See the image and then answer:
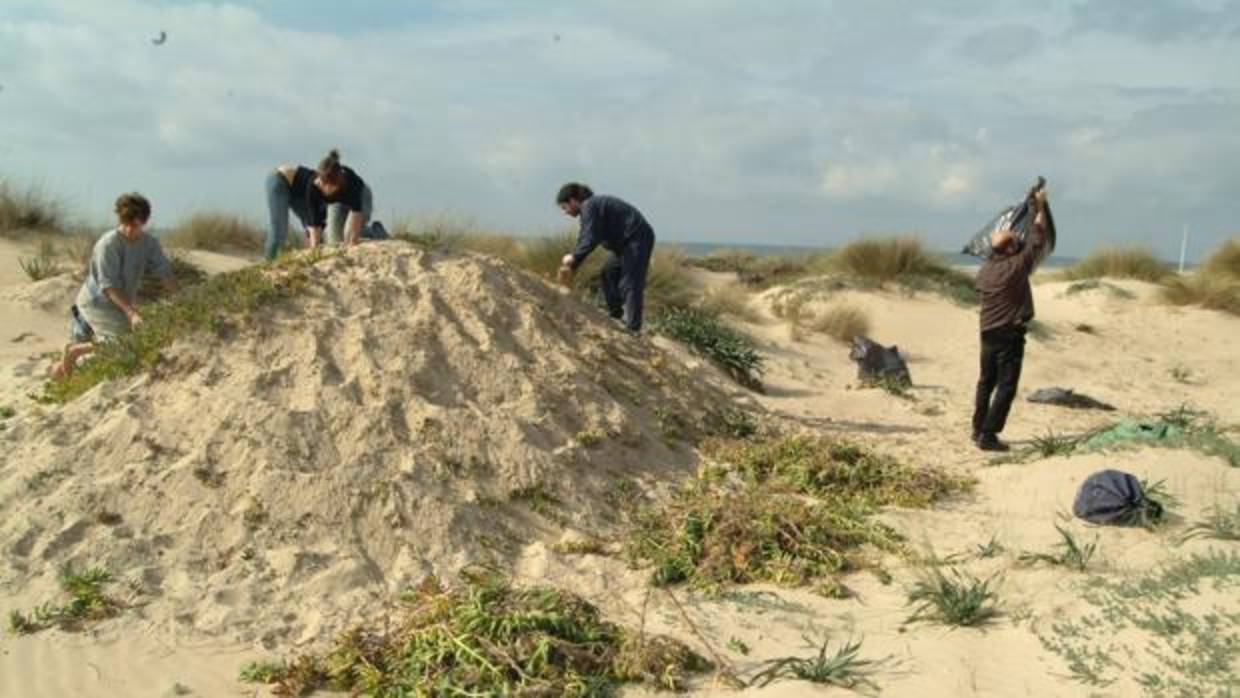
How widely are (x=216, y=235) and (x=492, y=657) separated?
10.2m

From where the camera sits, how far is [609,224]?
7156 millimetres

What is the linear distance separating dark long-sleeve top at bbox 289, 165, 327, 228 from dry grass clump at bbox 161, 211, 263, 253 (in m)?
5.89

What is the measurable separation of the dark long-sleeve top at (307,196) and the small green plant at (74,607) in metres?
3.06

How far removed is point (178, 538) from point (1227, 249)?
15577 mm

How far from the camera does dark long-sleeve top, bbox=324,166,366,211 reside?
20.7 feet

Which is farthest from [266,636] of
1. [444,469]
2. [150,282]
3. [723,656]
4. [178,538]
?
[150,282]

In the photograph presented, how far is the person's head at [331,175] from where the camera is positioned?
20.3 feet

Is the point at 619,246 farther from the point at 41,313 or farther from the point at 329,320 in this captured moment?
the point at 41,313

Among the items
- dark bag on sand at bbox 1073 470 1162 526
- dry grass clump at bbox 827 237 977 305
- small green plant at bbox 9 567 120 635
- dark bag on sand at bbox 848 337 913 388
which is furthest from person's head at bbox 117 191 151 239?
dry grass clump at bbox 827 237 977 305

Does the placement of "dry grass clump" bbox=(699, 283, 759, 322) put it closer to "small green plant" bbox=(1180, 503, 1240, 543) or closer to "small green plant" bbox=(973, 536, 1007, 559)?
"small green plant" bbox=(973, 536, 1007, 559)

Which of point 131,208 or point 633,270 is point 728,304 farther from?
point 131,208

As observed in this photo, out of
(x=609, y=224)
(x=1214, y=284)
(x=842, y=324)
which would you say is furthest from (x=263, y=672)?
(x=1214, y=284)

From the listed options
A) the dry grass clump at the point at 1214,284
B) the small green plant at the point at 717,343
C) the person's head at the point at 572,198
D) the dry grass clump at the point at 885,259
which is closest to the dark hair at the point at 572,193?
the person's head at the point at 572,198

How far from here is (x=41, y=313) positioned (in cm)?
903
